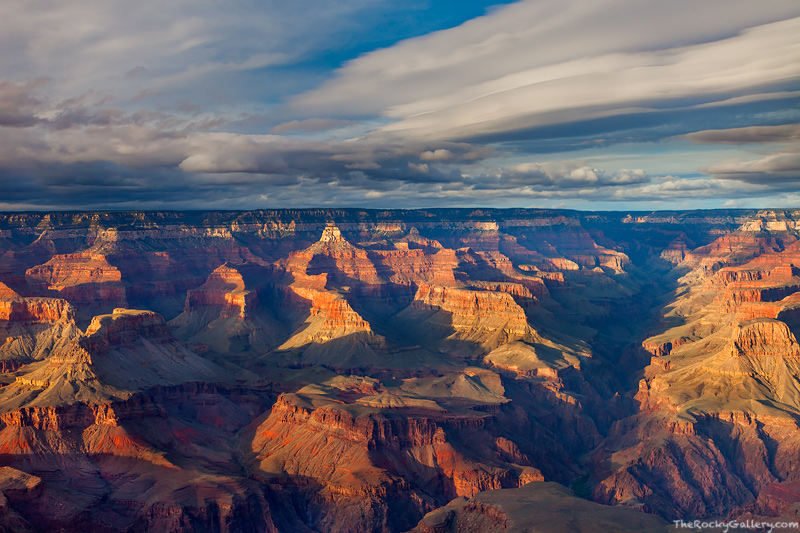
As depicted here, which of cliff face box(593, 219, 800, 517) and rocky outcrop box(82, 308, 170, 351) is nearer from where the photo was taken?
cliff face box(593, 219, 800, 517)

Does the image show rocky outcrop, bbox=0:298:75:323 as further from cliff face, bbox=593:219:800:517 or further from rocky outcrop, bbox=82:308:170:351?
cliff face, bbox=593:219:800:517

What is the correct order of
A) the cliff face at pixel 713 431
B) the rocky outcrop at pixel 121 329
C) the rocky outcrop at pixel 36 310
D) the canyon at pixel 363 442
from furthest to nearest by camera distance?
the rocky outcrop at pixel 36 310 < the rocky outcrop at pixel 121 329 < the cliff face at pixel 713 431 < the canyon at pixel 363 442

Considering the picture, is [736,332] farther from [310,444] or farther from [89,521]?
[89,521]

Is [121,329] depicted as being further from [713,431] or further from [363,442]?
[713,431]

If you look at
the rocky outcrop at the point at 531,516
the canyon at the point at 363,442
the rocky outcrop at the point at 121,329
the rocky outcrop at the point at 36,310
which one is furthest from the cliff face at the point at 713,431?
the rocky outcrop at the point at 36,310

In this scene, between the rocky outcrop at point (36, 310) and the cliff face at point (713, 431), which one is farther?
the rocky outcrop at point (36, 310)

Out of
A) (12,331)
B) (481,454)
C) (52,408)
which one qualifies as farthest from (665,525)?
(12,331)

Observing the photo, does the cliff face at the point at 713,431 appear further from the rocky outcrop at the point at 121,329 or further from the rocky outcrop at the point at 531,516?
the rocky outcrop at the point at 121,329

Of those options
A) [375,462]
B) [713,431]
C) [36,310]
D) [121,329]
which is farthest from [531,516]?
[36,310]

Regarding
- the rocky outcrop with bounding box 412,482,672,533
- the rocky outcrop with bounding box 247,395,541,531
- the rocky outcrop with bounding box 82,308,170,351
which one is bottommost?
the rocky outcrop with bounding box 247,395,541,531

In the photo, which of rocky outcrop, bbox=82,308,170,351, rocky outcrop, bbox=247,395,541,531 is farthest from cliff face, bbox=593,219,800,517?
rocky outcrop, bbox=82,308,170,351

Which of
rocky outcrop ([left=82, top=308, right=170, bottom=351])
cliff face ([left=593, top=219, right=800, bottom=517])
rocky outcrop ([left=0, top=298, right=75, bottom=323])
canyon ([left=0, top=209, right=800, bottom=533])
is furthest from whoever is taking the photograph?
rocky outcrop ([left=0, top=298, right=75, bottom=323])
